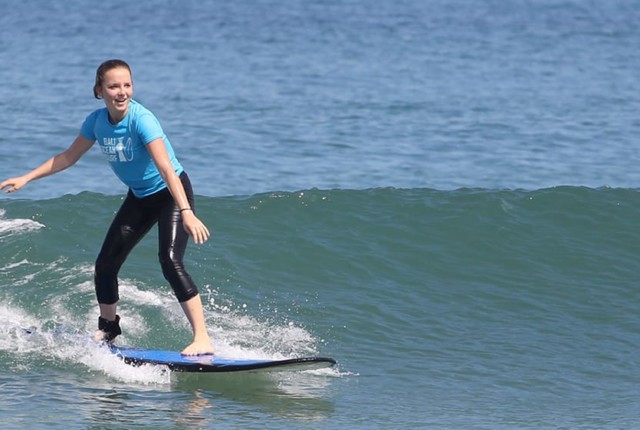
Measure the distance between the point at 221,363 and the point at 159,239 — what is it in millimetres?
912

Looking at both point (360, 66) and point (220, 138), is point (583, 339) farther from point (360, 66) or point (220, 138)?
point (360, 66)

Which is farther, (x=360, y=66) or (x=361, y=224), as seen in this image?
(x=360, y=66)

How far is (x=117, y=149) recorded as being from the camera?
7707 mm

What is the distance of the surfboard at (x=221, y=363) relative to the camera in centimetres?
793

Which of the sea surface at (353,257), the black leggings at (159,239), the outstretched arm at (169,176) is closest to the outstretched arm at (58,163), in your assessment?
the black leggings at (159,239)

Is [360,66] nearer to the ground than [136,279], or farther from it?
farther from it

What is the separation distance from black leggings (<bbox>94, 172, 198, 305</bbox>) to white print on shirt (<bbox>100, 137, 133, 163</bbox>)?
367mm

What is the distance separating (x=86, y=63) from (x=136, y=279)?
17956mm

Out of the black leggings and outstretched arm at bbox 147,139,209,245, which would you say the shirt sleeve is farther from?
the black leggings

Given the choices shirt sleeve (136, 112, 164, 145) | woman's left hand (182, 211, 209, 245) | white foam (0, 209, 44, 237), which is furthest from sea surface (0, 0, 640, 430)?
shirt sleeve (136, 112, 164, 145)

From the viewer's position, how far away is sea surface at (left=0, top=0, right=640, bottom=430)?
8.03m

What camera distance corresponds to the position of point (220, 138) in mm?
18828

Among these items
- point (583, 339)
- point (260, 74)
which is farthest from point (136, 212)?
point (260, 74)

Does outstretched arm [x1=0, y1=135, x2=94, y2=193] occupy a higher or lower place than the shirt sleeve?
lower
